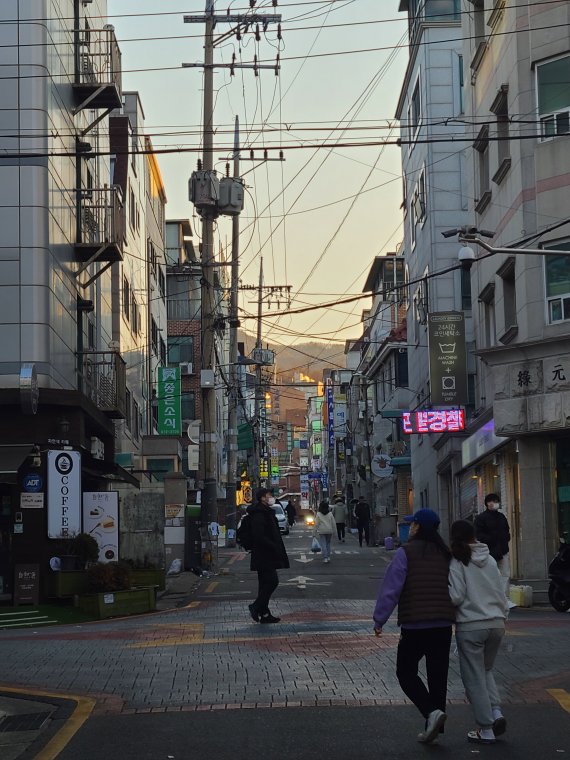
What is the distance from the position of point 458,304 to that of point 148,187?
1737cm

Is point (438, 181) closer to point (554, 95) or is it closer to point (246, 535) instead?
point (554, 95)

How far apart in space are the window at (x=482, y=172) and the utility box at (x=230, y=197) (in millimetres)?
6490

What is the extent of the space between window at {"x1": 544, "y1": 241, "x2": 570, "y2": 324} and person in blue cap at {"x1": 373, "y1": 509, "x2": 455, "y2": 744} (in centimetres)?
1686

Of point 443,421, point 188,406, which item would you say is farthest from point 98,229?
point 188,406

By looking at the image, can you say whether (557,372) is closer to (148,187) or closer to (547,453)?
(547,453)

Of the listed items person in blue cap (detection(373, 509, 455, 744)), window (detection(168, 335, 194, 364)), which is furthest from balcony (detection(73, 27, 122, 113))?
window (detection(168, 335, 194, 364))

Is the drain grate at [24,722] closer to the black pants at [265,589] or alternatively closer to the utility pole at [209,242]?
the black pants at [265,589]

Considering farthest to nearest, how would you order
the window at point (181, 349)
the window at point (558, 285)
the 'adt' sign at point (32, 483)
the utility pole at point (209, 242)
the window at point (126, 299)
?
the window at point (181, 349), the window at point (126, 299), the utility pole at point (209, 242), the window at point (558, 285), the 'adt' sign at point (32, 483)

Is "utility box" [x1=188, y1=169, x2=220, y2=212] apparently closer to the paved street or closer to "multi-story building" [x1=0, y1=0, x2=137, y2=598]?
"multi-story building" [x1=0, y1=0, x2=137, y2=598]

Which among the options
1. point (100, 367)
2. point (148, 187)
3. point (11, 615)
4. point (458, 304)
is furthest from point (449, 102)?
point (11, 615)

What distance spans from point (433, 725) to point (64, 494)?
15.8m

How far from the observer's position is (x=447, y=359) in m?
35.6

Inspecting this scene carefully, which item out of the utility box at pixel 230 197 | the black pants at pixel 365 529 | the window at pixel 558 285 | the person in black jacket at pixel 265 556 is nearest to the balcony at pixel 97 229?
the utility box at pixel 230 197

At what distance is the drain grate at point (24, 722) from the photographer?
385 inches
